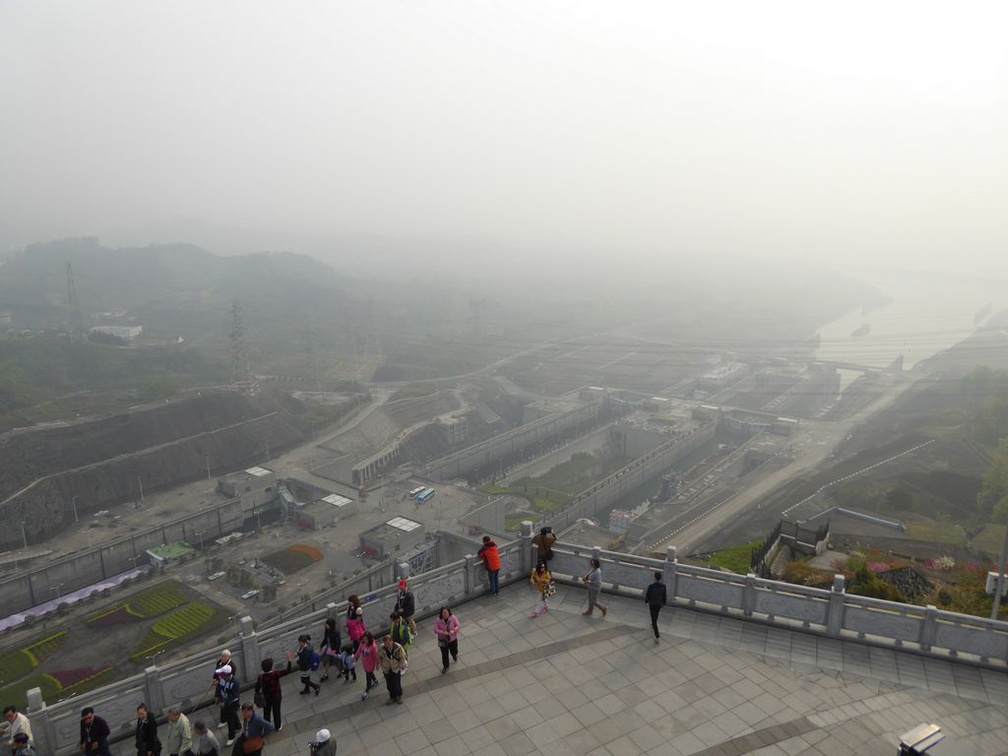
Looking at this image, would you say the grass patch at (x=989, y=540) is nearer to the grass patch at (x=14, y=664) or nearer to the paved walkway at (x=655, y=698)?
the paved walkway at (x=655, y=698)

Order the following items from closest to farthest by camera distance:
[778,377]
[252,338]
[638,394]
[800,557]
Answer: [800,557] < [638,394] < [778,377] < [252,338]

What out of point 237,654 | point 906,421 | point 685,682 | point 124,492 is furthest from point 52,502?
point 906,421

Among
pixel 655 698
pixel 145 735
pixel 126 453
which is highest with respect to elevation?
pixel 145 735

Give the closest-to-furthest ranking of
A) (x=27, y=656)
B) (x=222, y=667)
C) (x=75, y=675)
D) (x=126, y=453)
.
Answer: (x=222, y=667), (x=75, y=675), (x=27, y=656), (x=126, y=453)

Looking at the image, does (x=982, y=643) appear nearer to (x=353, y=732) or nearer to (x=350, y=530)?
(x=353, y=732)

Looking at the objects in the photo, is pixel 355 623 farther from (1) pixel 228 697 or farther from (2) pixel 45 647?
(2) pixel 45 647

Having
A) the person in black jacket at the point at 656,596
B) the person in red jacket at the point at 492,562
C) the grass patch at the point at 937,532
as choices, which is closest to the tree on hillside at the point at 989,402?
the grass patch at the point at 937,532

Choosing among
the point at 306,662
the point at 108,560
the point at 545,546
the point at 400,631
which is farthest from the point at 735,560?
the point at 108,560
